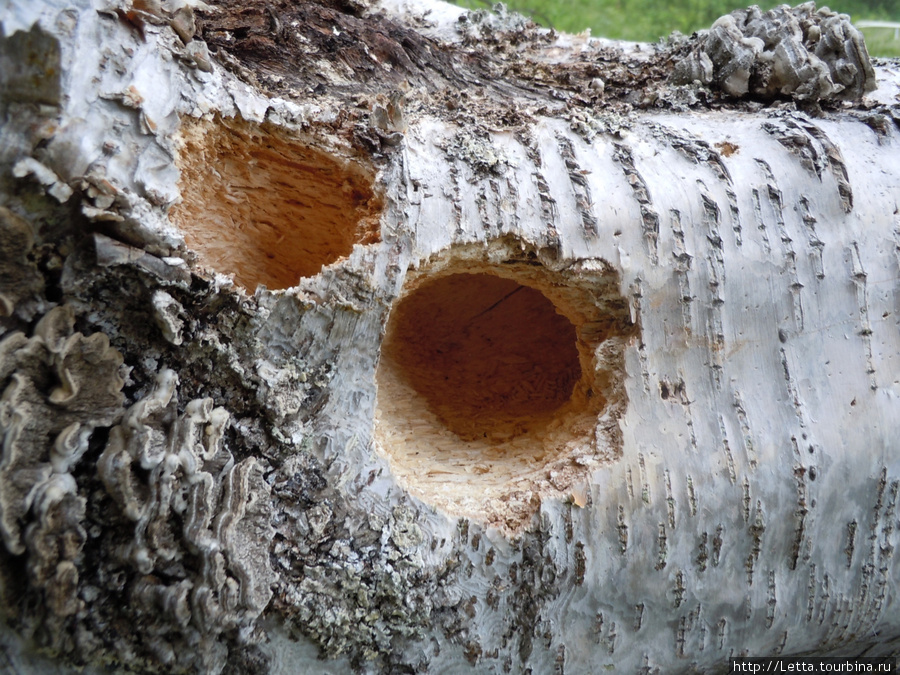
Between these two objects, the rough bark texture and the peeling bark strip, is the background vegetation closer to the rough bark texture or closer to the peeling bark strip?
the rough bark texture

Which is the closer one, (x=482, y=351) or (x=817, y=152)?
(x=817, y=152)

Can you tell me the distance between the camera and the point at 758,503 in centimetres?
95

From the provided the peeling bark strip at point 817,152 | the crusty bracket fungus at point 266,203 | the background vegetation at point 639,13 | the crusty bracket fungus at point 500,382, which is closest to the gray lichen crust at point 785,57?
the peeling bark strip at point 817,152

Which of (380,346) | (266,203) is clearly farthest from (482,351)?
(266,203)

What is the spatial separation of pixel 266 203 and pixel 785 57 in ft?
3.11

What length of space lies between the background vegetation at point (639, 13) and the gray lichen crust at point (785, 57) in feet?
4.29

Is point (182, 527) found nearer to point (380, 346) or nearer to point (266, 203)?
point (380, 346)

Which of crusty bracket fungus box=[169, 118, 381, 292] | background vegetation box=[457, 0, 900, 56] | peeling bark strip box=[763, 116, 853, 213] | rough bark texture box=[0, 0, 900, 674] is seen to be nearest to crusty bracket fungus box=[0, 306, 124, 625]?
rough bark texture box=[0, 0, 900, 674]

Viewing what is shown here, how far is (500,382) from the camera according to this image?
136 centimetres

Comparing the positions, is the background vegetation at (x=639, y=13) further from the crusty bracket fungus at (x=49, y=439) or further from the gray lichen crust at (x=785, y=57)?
the crusty bracket fungus at (x=49, y=439)

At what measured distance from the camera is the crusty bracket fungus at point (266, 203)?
2.97 ft

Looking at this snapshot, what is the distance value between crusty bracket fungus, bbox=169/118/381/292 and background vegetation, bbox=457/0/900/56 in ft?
5.54

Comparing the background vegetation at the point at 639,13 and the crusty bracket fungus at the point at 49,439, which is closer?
the crusty bracket fungus at the point at 49,439

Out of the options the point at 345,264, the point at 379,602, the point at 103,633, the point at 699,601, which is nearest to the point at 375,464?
the point at 379,602
